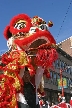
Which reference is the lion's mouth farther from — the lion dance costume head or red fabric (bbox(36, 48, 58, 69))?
red fabric (bbox(36, 48, 58, 69))

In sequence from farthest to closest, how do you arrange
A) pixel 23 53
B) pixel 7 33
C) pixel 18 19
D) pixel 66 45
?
pixel 66 45 < pixel 7 33 < pixel 18 19 < pixel 23 53

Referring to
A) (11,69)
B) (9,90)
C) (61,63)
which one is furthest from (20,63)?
(61,63)

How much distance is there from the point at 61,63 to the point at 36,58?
1269 inches

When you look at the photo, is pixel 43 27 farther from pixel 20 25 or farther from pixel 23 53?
pixel 23 53

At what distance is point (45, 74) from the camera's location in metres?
7.12

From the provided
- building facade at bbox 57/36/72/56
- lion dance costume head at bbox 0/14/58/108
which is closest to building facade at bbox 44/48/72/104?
building facade at bbox 57/36/72/56

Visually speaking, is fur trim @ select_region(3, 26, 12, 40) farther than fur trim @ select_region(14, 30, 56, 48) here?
Yes

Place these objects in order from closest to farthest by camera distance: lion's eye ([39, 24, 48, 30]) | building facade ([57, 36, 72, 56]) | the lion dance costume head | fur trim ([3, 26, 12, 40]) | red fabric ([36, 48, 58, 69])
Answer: the lion dance costume head, red fabric ([36, 48, 58, 69]), lion's eye ([39, 24, 48, 30]), fur trim ([3, 26, 12, 40]), building facade ([57, 36, 72, 56])

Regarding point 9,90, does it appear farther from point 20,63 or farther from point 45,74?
point 45,74

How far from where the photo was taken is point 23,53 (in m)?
6.53

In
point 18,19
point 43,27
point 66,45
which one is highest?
point 66,45

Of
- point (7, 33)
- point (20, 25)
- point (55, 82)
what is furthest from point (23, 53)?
point (55, 82)

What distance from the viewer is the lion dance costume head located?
631cm

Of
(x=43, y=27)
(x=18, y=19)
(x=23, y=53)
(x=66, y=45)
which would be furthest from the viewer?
(x=66, y=45)
